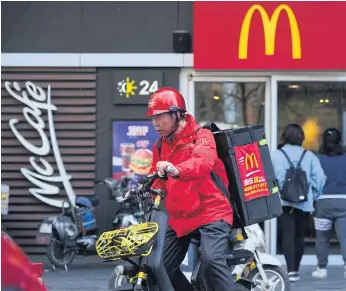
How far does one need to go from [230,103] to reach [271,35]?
45.2 inches

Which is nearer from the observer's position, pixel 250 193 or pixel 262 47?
pixel 250 193

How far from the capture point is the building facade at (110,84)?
11266 mm

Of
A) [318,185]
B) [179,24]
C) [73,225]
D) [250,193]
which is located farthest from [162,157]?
[179,24]

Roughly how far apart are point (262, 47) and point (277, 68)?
1.15 feet

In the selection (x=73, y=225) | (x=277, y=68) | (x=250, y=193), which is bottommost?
(x=73, y=225)

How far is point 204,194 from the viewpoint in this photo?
5.76 metres

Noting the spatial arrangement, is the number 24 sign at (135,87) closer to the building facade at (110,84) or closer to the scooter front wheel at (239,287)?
the building facade at (110,84)

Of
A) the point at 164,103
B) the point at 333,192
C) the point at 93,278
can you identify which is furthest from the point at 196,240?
the point at 93,278

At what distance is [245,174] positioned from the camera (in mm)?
6160

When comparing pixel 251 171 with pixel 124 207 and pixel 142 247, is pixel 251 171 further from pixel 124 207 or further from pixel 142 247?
pixel 124 207

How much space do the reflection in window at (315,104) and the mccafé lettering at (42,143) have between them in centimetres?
313

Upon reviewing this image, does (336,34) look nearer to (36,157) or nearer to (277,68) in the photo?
(277,68)

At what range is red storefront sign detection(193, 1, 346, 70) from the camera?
10.9 m

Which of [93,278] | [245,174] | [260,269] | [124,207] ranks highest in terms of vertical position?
[245,174]
